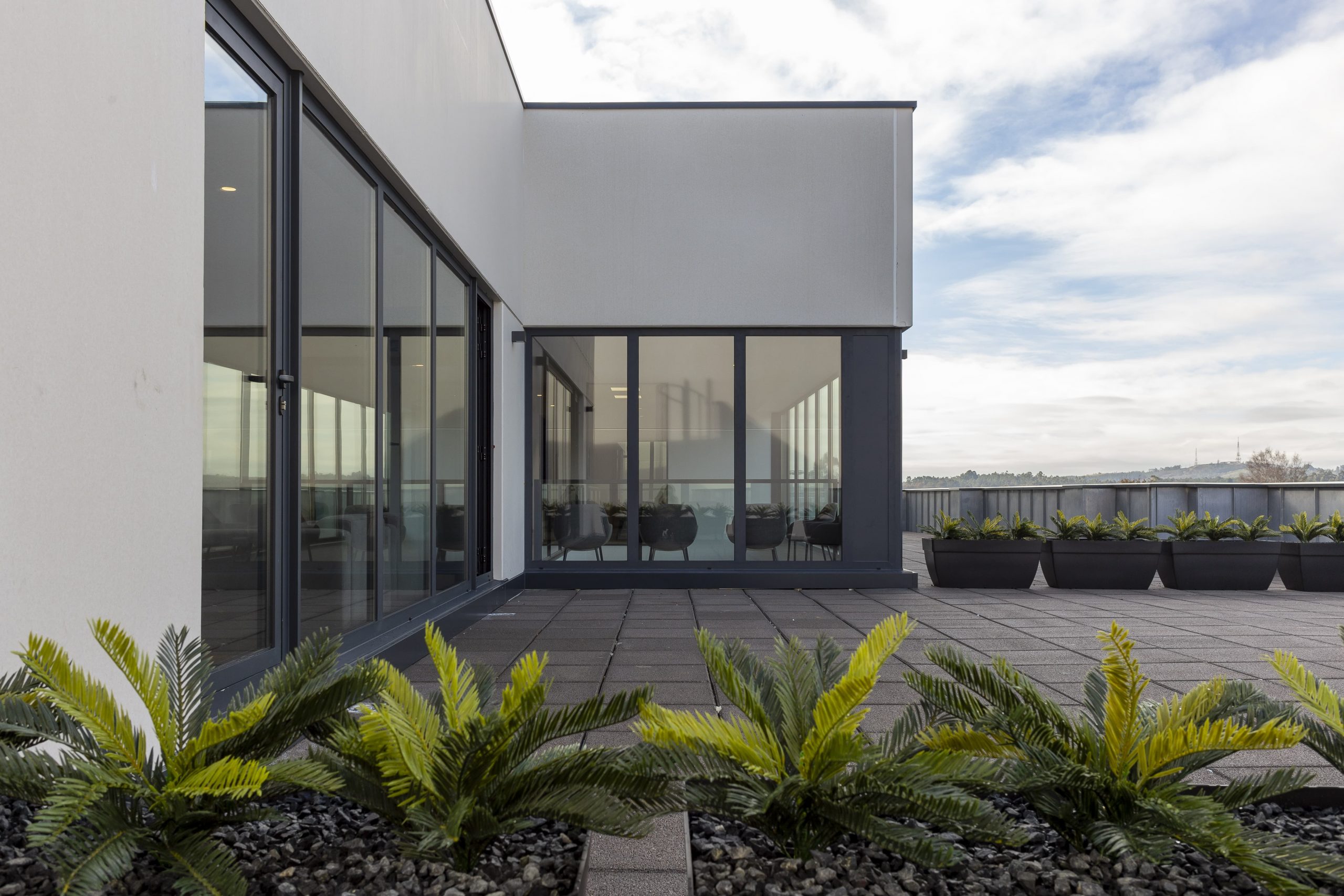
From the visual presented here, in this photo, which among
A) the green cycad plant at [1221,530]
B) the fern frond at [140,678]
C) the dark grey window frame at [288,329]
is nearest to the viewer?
the fern frond at [140,678]

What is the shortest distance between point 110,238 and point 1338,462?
699 inches

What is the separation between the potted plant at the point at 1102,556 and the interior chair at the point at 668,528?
334cm

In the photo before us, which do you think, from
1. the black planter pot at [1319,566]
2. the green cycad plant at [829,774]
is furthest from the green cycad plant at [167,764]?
the black planter pot at [1319,566]

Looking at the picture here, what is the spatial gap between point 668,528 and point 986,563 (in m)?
2.94

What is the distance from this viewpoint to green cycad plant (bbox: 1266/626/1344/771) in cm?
175

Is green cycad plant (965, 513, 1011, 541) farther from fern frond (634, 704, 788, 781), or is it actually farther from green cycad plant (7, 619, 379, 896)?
green cycad plant (7, 619, 379, 896)

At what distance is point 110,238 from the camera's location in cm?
197

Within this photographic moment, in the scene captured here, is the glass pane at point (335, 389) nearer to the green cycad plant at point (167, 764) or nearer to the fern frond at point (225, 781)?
the green cycad plant at point (167, 764)

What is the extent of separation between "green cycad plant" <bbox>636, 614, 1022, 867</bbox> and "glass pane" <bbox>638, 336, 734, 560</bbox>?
597cm

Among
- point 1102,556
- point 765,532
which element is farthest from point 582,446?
point 1102,556

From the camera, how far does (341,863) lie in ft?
5.09

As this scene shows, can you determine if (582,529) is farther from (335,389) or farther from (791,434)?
(335,389)

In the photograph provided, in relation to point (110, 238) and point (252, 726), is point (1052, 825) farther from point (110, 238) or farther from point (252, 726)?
point (110, 238)

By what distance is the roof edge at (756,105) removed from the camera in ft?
25.0
